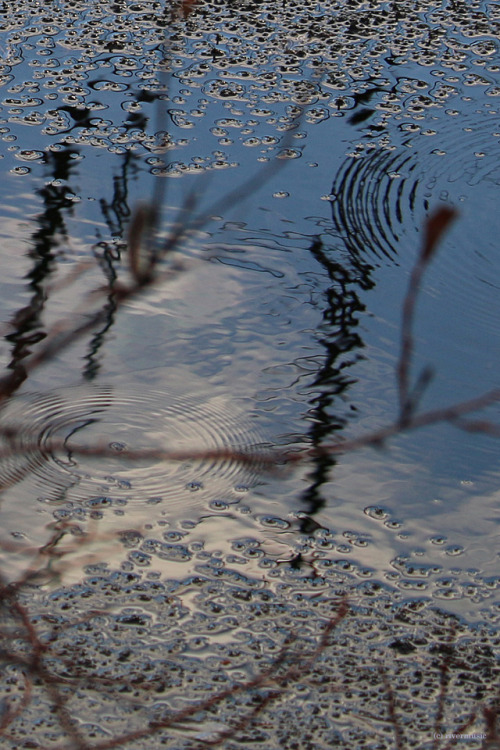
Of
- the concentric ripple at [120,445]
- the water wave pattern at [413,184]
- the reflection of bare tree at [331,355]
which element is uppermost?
the water wave pattern at [413,184]

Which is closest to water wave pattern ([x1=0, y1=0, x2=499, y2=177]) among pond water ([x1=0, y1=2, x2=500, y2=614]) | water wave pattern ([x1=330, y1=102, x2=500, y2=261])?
pond water ([x1=0, y1=2, x2=500, y2=614])

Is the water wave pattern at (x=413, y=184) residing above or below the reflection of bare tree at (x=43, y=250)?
above

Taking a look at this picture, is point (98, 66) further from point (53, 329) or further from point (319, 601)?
point (319, 601)

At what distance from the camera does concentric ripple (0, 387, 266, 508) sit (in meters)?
1.43

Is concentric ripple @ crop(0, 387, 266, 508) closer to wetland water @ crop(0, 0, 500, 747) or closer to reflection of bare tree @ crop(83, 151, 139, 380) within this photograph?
wetland water @ crop(0, 0, 500, 747)

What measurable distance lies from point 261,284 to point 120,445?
0.51 metres

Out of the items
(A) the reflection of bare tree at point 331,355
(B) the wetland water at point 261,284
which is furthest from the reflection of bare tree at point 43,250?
(A) the reflection of bare tree at point 331,355

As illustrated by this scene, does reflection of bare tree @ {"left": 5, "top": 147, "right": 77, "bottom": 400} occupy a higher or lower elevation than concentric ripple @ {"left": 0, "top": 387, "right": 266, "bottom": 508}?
higher

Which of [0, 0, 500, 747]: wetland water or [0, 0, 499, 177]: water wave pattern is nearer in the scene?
[0, 0, 500, 747]: wetland water

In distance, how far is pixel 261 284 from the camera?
1854 millimetres

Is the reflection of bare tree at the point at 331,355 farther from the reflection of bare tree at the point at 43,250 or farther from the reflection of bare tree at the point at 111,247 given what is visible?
the reflection of bare tree at the point at 43,250

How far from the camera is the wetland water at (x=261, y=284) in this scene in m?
1.38

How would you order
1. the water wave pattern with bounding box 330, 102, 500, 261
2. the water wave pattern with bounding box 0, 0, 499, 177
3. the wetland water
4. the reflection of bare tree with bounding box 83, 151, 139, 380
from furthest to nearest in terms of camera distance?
1. the water wave pattern with bounding box 0, 0, 499, 177
2. the water wave pattern with bounding box 330, 102, 500, 261
3. the reflection of bare tree with bounding box 83, 151, 139, 380
4. the wetland water

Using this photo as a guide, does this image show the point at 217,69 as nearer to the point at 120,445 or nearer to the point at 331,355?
the point at 331,355
